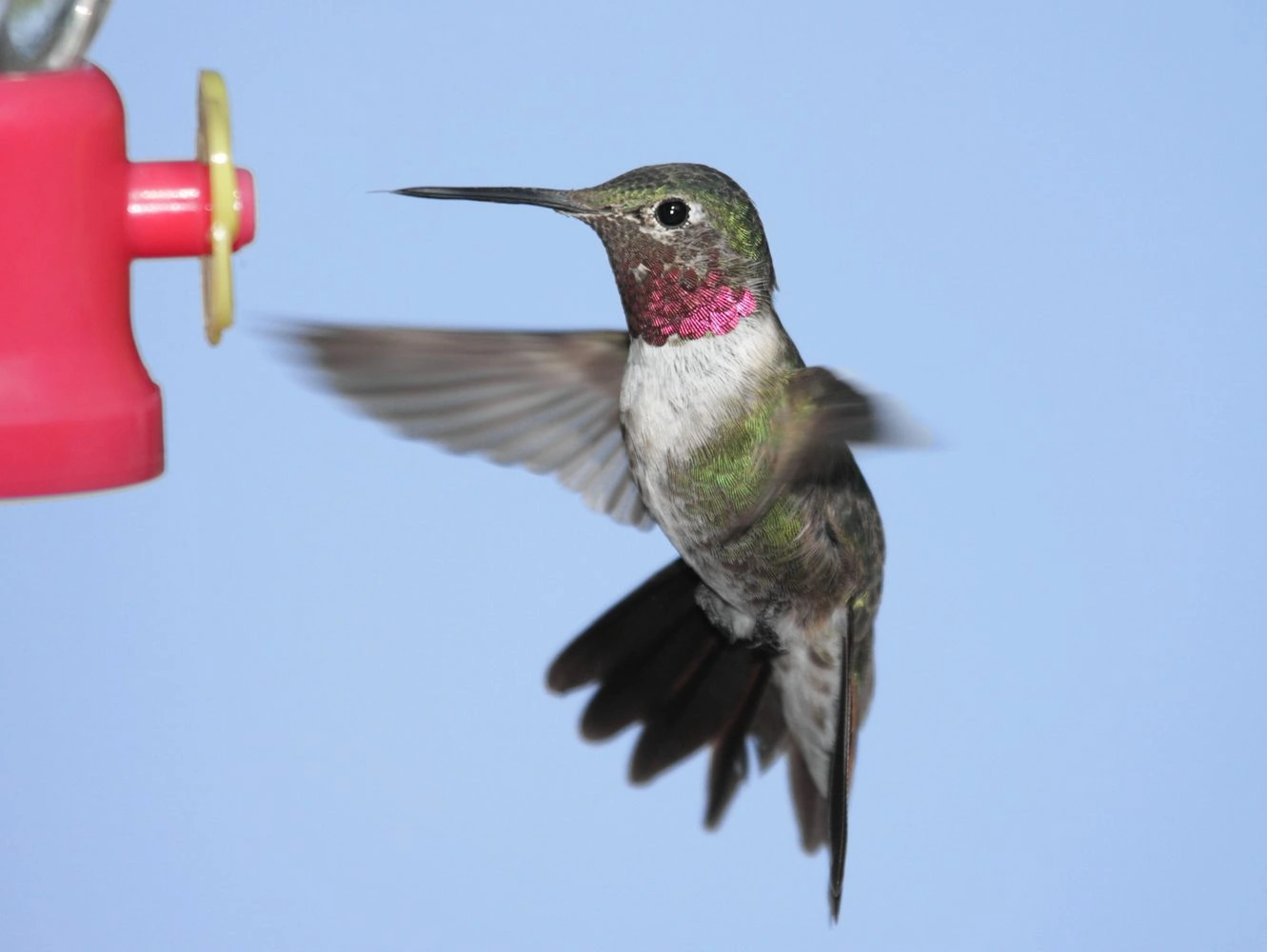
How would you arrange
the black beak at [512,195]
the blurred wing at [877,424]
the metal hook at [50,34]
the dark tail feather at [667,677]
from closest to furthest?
the metal hook at [50,34]
the blurred wing at [877,424]
the black beak at [512,195]
the dark tail feather at [667,677]

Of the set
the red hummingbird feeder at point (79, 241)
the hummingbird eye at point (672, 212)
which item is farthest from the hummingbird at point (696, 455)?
the red hummingbird feeder at point (79, 241)

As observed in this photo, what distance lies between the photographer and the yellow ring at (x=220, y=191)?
0.77 m

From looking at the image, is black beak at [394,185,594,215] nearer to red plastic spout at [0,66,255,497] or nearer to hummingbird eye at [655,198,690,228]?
hummingbird eye at [655,198,690,228]

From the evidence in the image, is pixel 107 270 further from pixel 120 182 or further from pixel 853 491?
pixel 853 491

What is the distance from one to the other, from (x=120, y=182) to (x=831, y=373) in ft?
1.51

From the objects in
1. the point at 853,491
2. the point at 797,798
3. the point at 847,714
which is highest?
the point at 853,491

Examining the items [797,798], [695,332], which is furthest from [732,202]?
[797,798]

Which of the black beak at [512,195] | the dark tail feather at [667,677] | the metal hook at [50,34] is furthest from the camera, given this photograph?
the dark tail feather at [667,677]

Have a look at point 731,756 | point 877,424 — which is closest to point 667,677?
point 731,756

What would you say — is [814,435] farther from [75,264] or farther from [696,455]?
[75,264]

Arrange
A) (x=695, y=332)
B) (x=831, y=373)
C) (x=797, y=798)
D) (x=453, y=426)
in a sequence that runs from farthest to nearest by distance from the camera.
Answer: (x=797, y=798) → (x=453, y=426) → (x=695, y=332) → (x=831, y=373)

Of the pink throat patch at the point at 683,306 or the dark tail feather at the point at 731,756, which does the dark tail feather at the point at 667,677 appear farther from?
the pink throat patch at the point at 683,306

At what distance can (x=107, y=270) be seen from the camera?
817 mm

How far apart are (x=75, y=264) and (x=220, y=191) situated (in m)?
0.08
